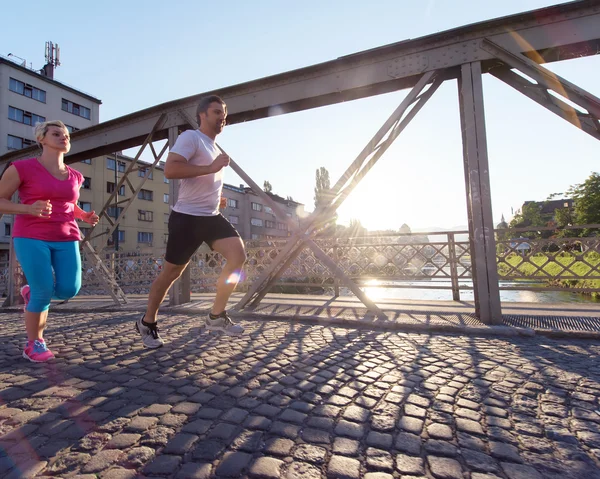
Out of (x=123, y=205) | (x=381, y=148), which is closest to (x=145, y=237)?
(x=123, y=205)

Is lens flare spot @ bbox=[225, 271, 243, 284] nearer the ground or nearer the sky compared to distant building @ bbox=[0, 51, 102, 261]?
nearer the ground

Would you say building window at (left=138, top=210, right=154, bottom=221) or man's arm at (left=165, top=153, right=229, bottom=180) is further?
building window at (left=138, top=210, right=154, bottom=221)

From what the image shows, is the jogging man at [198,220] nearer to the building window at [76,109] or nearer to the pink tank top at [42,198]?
the pink tank top at [42,198]

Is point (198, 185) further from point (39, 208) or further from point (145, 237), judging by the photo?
point (145, 237)

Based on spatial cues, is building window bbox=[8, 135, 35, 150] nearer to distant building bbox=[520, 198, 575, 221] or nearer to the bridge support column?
the bridge support column

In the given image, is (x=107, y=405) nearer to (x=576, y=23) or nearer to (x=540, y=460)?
(x=540, y=460)

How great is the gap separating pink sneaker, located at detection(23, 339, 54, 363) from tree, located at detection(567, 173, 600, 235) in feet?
151

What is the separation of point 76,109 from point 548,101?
42.9 meters

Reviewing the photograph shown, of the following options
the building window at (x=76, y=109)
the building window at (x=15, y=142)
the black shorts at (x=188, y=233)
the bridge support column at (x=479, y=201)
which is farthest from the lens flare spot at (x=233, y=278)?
the building window at (x=76, y=109)

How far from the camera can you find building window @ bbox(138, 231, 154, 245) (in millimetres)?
37338

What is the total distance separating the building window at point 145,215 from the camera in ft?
123

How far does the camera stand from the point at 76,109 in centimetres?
3525

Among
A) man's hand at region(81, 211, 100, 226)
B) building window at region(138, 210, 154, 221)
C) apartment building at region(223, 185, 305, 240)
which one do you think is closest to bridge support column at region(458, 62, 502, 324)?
man's hand at region(81, 211, 100, 226)

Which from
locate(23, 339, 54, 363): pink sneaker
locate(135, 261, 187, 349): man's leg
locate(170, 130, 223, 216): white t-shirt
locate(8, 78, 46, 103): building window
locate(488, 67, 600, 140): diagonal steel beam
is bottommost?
locate(23, 339, 54, 363): pink sneaker
